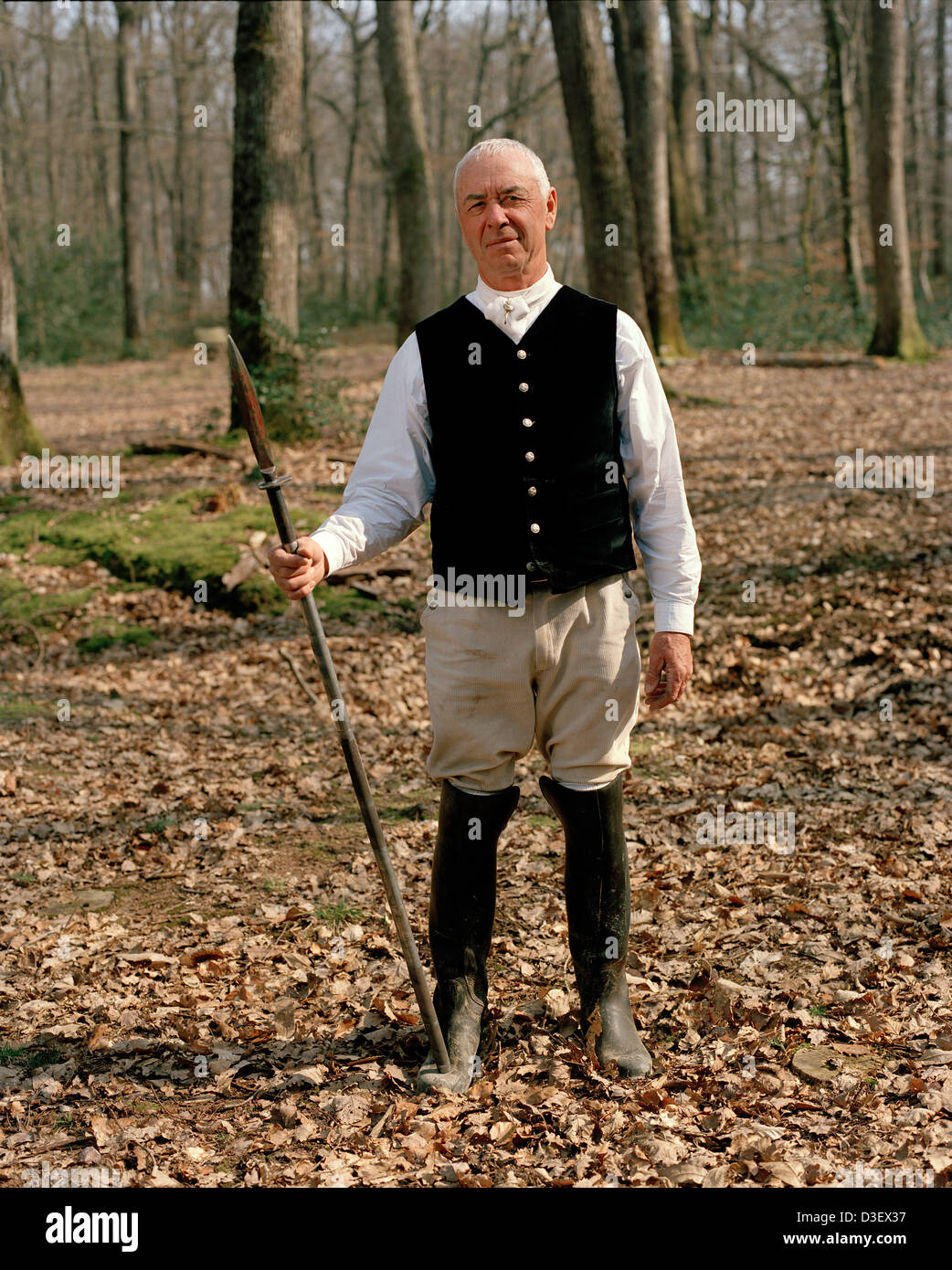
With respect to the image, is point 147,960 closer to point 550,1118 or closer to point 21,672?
point 550,1118

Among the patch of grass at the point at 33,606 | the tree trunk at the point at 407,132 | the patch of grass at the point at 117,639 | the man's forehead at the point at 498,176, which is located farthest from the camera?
the tree trunk at the point at 407,132

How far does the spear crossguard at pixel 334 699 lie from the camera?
2.60 metres

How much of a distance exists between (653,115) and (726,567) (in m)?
9.54

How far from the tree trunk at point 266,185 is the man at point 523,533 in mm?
7800

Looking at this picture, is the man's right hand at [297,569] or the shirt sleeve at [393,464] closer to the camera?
the man's right hand at [297,569]

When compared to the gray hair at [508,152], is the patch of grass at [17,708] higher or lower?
lower

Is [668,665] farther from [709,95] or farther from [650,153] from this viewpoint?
[709,95]

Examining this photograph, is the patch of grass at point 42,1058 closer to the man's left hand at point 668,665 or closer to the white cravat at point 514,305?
the man's left hand at point 668,665

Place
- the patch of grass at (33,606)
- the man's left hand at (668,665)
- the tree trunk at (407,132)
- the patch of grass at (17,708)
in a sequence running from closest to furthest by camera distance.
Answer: the man's left hand at (668,665), the patch of grass at (17,708), the patch of grass at (33,606), the tree trunk at (407,132)

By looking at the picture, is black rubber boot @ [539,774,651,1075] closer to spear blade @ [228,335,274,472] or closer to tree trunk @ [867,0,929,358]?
spear blade @ [228,335,274,472]

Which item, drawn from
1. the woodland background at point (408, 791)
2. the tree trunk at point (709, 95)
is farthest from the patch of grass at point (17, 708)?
the tree trunk at point (709, 95)

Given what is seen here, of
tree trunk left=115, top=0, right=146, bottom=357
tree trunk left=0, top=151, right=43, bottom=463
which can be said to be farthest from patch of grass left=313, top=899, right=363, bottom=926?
tree trunk left=115, top=0, right=146, bottom=357

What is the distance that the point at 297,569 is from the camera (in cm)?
279

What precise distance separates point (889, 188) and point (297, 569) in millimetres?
16257
